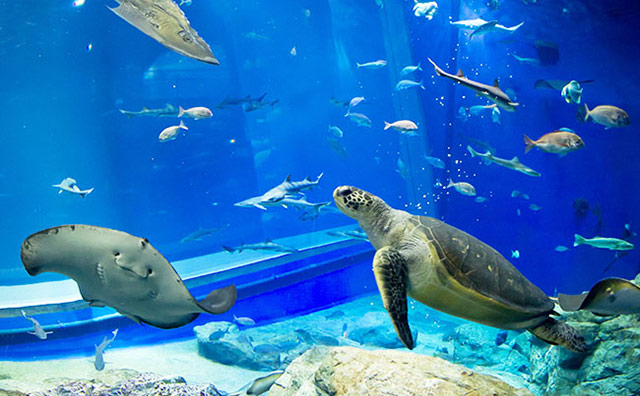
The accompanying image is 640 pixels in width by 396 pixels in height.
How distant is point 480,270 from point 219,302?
1573 mm

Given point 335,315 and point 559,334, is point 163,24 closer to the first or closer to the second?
point 559,334

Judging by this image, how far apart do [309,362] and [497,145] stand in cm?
798

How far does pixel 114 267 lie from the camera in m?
1.63

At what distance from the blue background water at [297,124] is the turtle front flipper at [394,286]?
7.66m

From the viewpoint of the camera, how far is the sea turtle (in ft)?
7.26

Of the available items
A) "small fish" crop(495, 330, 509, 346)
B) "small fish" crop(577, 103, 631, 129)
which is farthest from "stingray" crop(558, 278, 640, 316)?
"small fish" crop(495, 330, 509, 346)

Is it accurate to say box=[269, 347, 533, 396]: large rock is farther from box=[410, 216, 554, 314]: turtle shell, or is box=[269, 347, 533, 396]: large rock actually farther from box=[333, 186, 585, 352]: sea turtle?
box=[410, 216, 554, 314]: turtle shell

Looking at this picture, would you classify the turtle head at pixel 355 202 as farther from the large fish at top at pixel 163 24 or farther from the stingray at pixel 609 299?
the stingray at pixel 609 299

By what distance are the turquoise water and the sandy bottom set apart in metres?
0.86

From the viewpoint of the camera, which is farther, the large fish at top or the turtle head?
the turtle head

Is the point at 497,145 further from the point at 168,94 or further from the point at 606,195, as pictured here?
the point at 168,94

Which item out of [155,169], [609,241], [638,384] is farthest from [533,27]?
[155,169]

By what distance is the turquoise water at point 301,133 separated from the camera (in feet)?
25.9

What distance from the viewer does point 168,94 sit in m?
14.2
